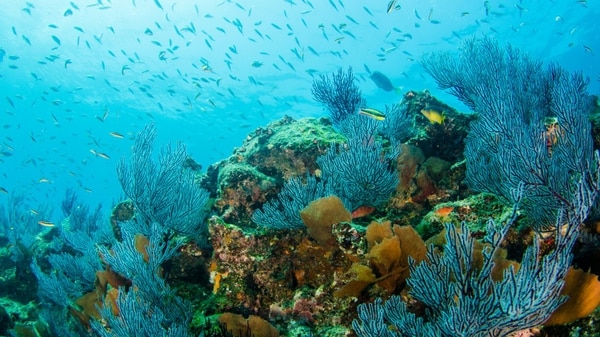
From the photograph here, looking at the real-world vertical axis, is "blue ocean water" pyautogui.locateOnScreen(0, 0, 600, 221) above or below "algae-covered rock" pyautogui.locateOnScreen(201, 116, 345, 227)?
above

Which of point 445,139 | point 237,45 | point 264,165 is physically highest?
point 237,45

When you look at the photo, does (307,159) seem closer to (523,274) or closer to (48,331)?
(523,274)

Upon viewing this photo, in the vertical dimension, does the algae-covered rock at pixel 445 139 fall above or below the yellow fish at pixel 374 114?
below

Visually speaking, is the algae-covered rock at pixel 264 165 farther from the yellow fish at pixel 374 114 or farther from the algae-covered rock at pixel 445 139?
Answer: the algae-covered rock at pixel 445 139

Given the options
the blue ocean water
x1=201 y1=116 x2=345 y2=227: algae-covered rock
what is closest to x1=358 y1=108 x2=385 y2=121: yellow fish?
x1=201 y1=116 x2=345 y2=227: algae-covered rock

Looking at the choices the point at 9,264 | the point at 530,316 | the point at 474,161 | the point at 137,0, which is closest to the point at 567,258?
→ the point at 530,316

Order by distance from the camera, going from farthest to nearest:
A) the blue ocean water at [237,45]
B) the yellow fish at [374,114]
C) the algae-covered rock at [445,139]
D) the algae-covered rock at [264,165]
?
the blue ocean water at [237,45]
the algae-covered rock at [445,139]
the yellow fish at [374,114]
the algae-covered rock at [264,165]

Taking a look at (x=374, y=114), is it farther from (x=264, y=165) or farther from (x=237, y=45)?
(x=237, y=45)

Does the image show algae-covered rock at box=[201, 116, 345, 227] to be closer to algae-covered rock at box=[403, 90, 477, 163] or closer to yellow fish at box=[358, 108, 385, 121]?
yellow fish at box=[358, 108, 385, 121]

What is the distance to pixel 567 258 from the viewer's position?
6.74ft

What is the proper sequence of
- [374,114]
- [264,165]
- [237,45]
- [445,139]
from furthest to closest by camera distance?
[237,45] < [264,165] < [445,139] < [374,114]

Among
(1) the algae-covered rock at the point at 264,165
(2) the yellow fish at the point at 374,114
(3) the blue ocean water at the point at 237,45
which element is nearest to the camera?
(1) the algae-covered rock at the point at 264,165

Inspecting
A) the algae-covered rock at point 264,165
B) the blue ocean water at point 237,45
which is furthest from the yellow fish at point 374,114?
the blue ocean water at point 237,45

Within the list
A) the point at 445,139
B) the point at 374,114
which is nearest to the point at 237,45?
the point at 445,139
